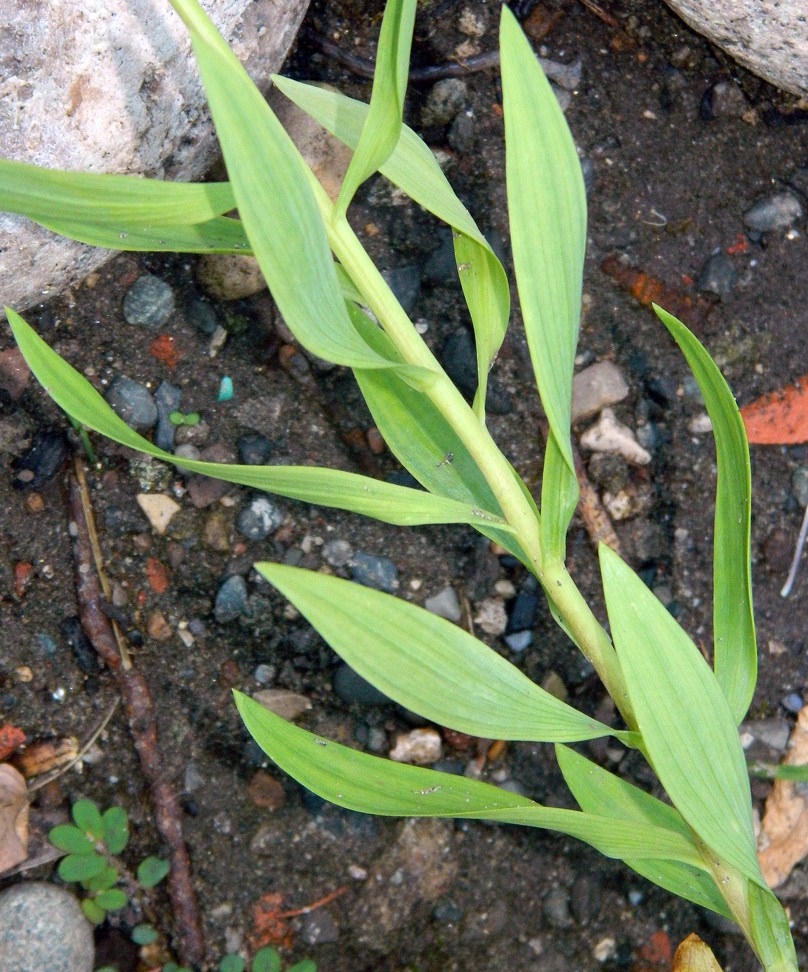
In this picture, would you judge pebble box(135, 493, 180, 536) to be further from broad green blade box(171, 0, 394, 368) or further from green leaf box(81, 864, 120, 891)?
broad green blade box(171, 0, 394, 368)

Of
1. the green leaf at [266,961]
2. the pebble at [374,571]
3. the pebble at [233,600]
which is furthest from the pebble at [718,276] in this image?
the green leaf at [266,961]

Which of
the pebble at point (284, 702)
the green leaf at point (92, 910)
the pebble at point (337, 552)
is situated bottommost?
the green leaf at point (92, 910)

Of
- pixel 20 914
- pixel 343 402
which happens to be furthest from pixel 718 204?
pixel 20 914

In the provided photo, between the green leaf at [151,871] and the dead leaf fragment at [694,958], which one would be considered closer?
the dead leaf fragment at [694,958]

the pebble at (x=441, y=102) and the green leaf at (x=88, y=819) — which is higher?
the pebble at (x=441, y=102)

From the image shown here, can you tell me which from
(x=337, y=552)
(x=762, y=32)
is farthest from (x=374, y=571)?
(x=762, y=32)

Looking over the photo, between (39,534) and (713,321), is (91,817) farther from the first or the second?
(713,321)

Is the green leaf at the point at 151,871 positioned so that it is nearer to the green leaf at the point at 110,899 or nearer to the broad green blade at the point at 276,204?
the green leaf at the point at 110,899
